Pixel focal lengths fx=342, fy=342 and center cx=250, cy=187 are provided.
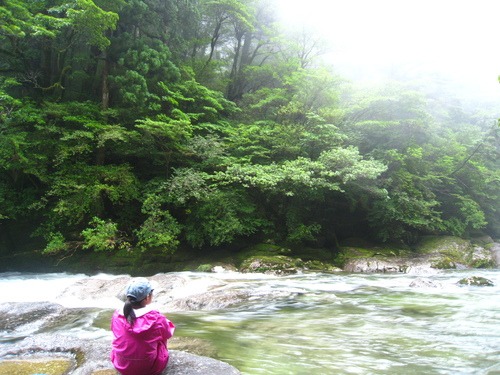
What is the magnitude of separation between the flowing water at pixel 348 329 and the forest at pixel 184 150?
4270 millimetres

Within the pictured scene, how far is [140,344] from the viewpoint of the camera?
2.91 meters

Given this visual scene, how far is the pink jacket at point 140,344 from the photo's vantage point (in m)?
2.89

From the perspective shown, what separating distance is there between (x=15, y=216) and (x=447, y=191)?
65.3 feet

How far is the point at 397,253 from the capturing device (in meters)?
15.0

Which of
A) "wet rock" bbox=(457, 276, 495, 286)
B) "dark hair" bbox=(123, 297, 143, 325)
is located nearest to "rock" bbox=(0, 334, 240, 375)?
"dark hair" bbox=(123, 297, 143, 325)

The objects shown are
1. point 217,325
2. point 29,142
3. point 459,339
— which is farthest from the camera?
point 29,142

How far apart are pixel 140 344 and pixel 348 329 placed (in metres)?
3.73

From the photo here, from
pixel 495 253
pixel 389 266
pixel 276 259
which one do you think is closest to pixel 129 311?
pixel 276 259

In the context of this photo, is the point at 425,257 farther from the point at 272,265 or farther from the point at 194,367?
the point at 194,367

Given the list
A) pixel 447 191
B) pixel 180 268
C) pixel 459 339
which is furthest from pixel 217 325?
pixel 447 191

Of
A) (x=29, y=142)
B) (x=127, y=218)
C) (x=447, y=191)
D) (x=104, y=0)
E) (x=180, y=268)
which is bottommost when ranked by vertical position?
(x=180, y=268)

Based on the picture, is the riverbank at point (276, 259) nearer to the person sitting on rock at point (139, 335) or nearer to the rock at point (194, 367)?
the rock at point (194, 367)

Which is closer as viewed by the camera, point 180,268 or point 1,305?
point 1,305

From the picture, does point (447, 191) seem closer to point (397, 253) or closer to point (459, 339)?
point (397, 253)
